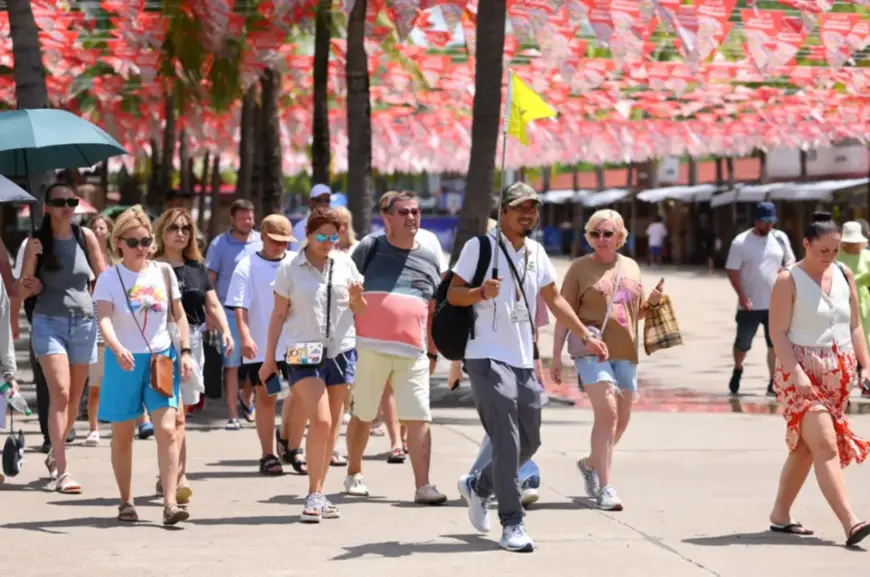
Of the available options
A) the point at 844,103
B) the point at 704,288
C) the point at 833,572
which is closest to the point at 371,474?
the point at 833,572

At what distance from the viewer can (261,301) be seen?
39.5ft

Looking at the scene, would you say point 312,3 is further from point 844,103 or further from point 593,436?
point 844,103

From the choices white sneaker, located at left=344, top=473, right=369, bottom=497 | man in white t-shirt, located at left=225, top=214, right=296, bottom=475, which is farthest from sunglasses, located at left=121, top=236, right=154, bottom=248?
white sneaker, located at left=344, top=473, right=369, bottom=497

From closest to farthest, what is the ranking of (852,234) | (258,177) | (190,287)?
(190,287)
(852,234)
(258,177)

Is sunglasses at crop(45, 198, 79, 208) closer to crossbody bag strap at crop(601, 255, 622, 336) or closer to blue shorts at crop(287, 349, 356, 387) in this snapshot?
blue shorts at crop(287, 349, 356, 387)

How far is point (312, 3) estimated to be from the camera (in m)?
19.4

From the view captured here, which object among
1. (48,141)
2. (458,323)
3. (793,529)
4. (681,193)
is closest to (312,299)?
(458,323)

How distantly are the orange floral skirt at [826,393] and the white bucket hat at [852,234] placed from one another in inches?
278

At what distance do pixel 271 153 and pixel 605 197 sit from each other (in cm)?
4577

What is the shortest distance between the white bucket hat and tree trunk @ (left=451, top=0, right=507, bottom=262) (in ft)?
10.7

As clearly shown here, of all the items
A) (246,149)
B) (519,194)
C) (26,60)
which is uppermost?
(26,60)

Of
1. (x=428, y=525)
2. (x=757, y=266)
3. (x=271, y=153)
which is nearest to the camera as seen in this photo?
(x=428, y=525)

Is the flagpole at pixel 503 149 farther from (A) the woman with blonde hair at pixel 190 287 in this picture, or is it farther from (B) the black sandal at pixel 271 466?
(B) the black sandal at pixel 271 466

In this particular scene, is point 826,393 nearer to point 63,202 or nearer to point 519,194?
point 519,194
